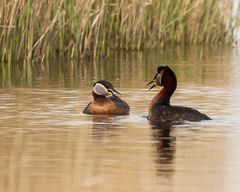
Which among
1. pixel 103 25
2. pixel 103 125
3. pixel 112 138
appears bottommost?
pixel 103 125

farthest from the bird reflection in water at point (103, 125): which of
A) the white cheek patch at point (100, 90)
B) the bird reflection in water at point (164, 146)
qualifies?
the white cheek patch at point (100, 90)

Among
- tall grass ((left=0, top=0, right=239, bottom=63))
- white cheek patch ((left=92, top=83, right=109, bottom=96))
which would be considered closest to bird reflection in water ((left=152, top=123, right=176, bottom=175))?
white cheek patch ((left=92, top=83, right=109, bottom=96))

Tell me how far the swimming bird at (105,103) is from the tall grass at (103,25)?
451 centimetres

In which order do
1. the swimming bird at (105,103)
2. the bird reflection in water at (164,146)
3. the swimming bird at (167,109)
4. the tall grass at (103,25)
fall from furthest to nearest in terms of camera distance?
the tall grass at (103,25) → the swimming bird at (105,103) → the swimming bird at (167,109) → the bird reflection in water at (164,146)

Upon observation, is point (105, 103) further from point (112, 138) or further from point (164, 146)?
point (164, 146)

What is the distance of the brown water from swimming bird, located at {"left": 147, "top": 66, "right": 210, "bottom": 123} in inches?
6.0

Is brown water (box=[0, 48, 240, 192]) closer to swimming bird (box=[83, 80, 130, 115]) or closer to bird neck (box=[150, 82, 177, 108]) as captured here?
swimming bird (box=[83, 80, 130, 115])

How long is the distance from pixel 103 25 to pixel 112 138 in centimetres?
1065

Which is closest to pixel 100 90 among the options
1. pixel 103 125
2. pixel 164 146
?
pixel 103 125

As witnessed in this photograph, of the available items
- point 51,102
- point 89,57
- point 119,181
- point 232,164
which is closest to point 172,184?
point 119,181

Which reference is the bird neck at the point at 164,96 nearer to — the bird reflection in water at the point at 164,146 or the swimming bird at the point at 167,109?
the swimming bird at the point at 167,109

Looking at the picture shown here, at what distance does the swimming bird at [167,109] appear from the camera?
1166 centimetres

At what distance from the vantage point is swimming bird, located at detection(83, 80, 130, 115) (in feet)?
41.7

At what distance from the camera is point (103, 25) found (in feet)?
68.7
